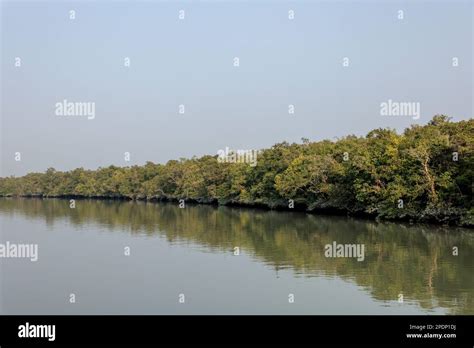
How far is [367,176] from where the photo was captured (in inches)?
1287

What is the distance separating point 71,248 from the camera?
23.9 metres

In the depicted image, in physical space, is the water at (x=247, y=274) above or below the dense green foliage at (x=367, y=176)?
below

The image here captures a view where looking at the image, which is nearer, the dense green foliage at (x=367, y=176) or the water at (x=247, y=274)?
the water at (x=247, y=274)

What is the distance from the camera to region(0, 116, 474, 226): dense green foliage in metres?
27.5

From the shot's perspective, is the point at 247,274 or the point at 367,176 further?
the point at 367,176

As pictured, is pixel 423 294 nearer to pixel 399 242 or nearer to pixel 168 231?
pixel 399 242

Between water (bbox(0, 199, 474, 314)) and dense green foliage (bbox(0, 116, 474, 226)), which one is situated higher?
dense green foliage (bbox(0, 116, 474, 226))

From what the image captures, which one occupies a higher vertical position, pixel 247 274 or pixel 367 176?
pixel 367 176

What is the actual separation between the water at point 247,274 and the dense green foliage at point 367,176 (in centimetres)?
202

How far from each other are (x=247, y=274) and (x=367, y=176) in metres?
17.9

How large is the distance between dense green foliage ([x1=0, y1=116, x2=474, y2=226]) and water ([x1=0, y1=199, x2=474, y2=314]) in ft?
6.63

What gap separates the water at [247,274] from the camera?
12938 millimetres
